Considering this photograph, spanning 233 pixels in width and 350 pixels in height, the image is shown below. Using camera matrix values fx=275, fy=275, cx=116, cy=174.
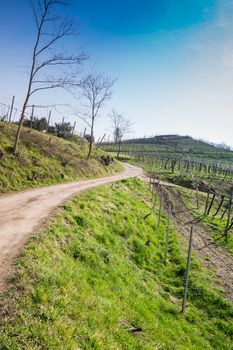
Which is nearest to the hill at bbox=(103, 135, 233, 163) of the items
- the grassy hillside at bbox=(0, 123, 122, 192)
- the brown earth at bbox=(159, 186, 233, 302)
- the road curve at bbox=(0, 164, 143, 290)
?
the grassy hillside at bbox=(0, 123, 122, 192)

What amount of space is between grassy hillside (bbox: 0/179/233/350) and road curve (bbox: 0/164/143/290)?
46cm

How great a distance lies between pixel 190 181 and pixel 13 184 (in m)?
35.0

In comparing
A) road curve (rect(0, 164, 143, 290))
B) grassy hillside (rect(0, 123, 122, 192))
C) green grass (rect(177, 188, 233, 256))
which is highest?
grassy hillside (rect(0, 123, 122, 192))

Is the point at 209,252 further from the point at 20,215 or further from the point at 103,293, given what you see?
the point at 20,215

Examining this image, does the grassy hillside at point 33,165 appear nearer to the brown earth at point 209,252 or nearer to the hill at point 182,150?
the brown earth at point 209,252

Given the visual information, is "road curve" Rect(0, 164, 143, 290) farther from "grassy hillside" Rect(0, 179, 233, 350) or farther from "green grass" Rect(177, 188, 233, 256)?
"green grass" Rect(177, 188, 233, 256)

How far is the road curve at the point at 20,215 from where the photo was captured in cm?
832

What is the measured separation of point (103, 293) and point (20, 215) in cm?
551

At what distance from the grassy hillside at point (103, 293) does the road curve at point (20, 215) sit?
459 mm

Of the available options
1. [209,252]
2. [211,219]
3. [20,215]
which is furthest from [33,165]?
[211,219]

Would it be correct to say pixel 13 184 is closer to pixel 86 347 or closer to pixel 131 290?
pixel 131 290

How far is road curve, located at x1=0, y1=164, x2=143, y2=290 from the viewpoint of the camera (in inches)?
328

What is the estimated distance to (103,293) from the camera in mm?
8898

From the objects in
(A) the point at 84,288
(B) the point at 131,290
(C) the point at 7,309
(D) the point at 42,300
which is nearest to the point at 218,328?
(B) the point at 131,290
